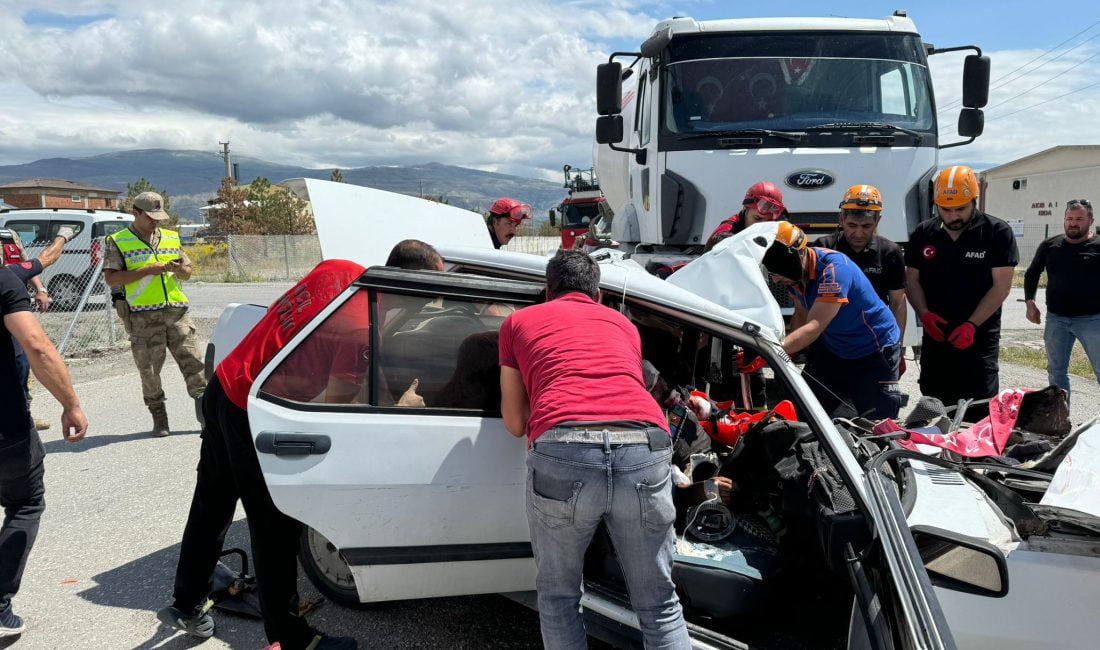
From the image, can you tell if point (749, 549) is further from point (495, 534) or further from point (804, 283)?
point (804, 283)

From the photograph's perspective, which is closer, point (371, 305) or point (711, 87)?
point (371, 305)

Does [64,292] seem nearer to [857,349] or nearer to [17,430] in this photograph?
[17,430]

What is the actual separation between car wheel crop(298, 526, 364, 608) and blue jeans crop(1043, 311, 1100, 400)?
16.5ft

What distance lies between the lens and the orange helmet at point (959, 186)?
4246mm

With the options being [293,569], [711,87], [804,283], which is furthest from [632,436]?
[711,87]

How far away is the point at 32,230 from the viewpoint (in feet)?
48.7

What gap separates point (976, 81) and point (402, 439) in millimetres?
5763

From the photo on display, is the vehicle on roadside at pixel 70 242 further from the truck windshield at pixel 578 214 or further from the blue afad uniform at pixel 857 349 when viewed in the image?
the blue afad uniform at pixel 857 349

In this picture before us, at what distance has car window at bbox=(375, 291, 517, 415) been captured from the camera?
8.80 feet

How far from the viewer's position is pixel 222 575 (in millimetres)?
3336

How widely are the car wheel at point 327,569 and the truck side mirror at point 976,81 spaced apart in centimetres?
595

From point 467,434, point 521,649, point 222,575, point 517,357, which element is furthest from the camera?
point 222,575

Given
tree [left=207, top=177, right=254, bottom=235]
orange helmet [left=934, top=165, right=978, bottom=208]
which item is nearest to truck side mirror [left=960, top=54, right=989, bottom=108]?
orange helmet [left=934, top=165, right=978, bottom=208]

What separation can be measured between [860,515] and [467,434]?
1320mm
